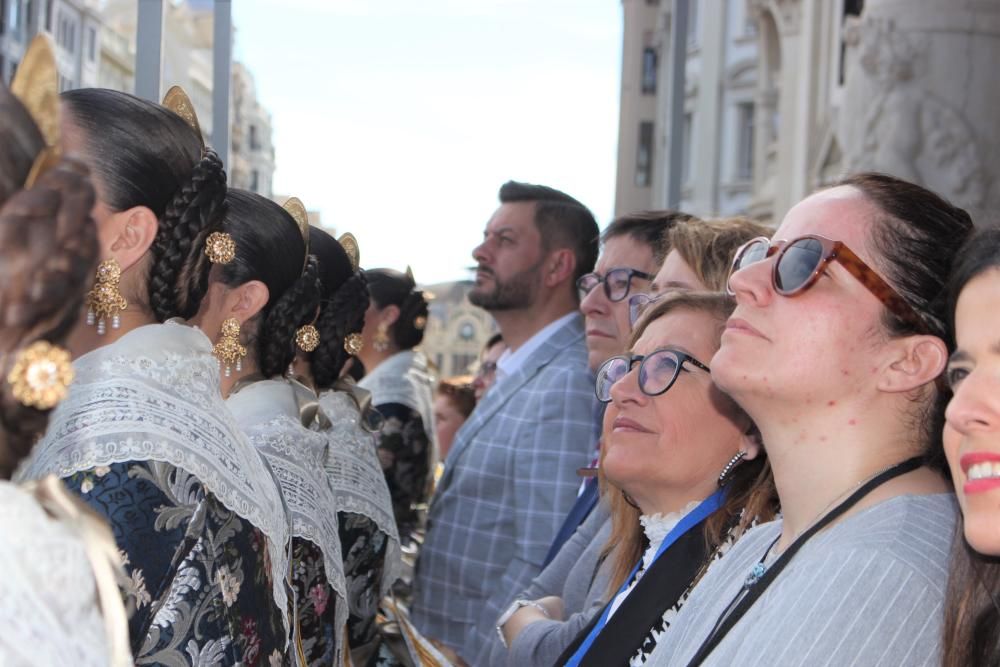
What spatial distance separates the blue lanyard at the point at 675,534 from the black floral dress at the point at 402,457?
132 inches

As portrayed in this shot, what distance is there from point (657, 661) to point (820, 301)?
75cm

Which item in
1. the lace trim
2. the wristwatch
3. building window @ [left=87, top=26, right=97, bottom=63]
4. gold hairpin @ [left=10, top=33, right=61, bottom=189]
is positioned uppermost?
building window @ [left=87, top=26, right=97, bottom=63]

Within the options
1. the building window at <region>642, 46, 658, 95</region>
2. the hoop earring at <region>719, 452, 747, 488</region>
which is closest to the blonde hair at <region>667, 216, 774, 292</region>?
the hoop earring at <region>719, 452, 747, 488</region>

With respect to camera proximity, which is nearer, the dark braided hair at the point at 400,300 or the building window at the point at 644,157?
the dark braided hair at the point at 400,300

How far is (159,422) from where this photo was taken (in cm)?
220

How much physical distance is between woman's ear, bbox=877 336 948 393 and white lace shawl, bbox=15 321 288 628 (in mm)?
1110

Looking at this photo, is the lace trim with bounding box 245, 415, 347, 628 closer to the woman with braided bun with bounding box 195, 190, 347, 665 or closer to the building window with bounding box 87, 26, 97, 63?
the woman with braided bun with bounding box 195, 190, 347, 665

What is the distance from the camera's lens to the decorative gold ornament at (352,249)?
4.74 meters

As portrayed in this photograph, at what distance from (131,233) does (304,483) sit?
1.21 metres

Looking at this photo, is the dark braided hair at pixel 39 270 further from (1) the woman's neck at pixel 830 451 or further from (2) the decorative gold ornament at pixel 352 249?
(2) the decorative gold ornament at pixel 352 249

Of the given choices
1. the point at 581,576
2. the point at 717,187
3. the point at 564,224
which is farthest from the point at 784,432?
the point at 717,187

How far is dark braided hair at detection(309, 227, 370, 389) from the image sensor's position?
4.40 metres

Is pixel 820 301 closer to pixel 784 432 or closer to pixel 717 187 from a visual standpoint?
pixel 784 432

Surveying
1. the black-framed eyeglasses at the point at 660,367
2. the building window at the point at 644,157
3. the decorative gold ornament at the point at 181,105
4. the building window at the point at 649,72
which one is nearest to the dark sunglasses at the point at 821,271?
the black-framed eyeglasses at the point at 660,367
